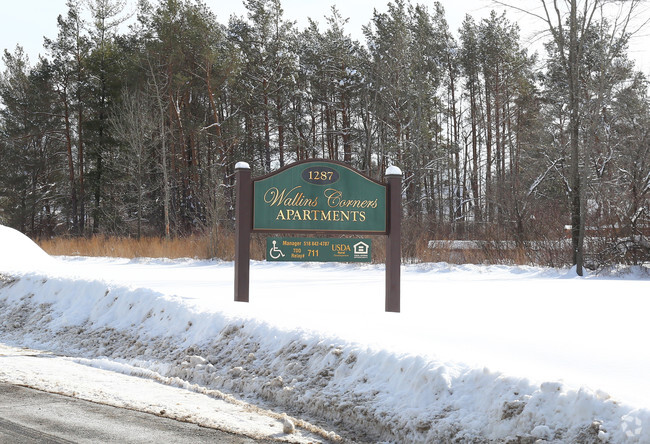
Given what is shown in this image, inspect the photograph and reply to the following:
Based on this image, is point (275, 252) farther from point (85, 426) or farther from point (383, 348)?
point (85, 426)

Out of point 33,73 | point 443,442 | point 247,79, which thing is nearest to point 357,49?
point 247,79

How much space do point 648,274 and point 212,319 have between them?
35.9 ft

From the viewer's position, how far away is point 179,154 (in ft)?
118

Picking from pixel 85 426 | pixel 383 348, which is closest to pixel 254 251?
pixel 383 348

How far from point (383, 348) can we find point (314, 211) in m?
3.73

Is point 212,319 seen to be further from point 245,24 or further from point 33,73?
point 33,73

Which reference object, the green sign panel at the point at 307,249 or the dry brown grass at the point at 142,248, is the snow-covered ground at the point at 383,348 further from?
the dry brown grass at the point at 142,248

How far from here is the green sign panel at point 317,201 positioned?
899cm

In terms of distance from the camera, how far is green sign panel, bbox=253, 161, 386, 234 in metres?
8.99

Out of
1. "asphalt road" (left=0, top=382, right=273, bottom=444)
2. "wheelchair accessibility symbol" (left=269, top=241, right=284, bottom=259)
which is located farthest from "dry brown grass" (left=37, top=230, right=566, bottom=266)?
"asphalt road" (left=0, top=382, right=273, bottom=444)

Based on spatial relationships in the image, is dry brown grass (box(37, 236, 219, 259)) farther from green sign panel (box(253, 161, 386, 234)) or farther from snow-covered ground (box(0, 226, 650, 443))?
green sign panel (box(253, 161, 386, 234))

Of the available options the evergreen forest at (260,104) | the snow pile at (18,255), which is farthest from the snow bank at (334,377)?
the evergreen forest at (260,104)

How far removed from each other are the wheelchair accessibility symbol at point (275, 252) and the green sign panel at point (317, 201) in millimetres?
278

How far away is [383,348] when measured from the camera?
5.59 metres
